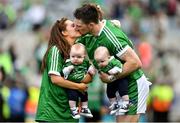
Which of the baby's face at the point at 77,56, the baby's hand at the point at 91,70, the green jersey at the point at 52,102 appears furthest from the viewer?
the green jersey at the point at 52,102

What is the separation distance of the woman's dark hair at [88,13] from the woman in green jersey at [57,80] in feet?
1.11

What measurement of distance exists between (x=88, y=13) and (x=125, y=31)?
1205 centimetres

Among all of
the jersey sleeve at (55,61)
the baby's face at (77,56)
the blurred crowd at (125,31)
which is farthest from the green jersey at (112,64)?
the blurred crowd at (125,31)

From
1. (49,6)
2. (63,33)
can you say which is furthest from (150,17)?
(63,33)

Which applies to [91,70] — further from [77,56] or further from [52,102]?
[52,102]

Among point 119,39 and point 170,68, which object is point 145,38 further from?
point 119,39

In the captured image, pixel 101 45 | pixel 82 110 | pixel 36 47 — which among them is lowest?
pixel 82 110

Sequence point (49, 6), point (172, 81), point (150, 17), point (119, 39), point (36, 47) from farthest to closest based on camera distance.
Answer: point (49, 6), point (150, 17), point (36, 47), point (172, 81), point (119, 39)

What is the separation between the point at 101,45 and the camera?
31.5 feet

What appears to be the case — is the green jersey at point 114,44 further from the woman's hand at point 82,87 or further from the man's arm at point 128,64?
the woman's hand at point 82,87

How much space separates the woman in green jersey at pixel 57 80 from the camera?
986 cm

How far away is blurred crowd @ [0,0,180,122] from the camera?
17391 mm

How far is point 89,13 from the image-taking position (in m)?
9.58

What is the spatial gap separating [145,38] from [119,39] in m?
12.0
